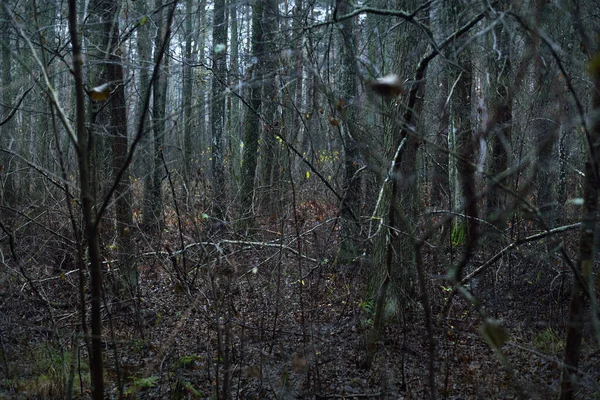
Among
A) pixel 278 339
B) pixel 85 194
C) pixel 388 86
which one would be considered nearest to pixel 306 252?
pixel 278 339

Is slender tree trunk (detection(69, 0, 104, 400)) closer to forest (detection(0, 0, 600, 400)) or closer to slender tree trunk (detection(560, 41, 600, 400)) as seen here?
forest (detection(0, 0, 600, 400))

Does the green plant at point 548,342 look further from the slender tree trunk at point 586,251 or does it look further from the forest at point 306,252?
the slender tree trunk at point 586,251

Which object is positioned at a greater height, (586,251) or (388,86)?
(388,86)

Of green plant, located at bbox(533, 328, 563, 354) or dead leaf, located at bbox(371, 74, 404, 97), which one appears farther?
green plant, located at bbox(533, 328, 563, 354)

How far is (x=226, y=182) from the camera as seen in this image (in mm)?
9477

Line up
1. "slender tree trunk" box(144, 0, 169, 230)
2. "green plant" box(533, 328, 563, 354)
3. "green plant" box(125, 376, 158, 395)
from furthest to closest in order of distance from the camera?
1. "green plant" box(533, 328, 563, 354)
2. "green plant" box(125, 376, 158, 395)
3. "slender tree trunk" box(144, 0, 169, 230)

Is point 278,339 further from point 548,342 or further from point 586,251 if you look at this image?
point 586,251

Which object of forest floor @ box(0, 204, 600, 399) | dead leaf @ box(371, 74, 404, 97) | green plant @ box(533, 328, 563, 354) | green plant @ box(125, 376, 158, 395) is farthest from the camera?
green plant @ box(533, 328, 563, 354)

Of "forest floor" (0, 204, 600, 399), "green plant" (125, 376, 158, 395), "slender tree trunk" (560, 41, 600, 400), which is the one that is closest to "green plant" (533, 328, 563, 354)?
"forest floor" (0, 204, 600, 399)

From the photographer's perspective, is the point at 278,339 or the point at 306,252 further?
the point at 306,252

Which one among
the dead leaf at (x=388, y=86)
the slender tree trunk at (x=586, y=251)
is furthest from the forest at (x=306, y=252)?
the dead leaf at (x=388, y=86)

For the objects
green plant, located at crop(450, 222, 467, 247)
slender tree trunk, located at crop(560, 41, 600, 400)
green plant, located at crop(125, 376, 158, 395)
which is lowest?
green plant, located at crop(125, 376, 158, 395)

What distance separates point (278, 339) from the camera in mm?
4965

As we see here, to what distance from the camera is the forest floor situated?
410 centimetres
